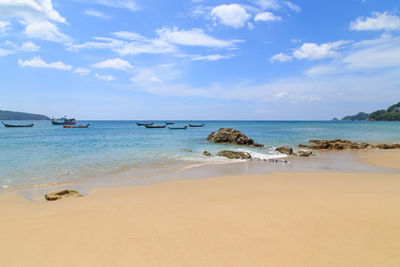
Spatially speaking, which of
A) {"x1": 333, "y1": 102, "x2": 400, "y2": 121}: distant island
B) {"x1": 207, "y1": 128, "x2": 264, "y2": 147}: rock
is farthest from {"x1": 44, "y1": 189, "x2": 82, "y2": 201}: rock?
{"x1": 333, "y1": 102, "x2": 400, "y2": 121}: distant island

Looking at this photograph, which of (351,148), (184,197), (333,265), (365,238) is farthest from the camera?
(351,148)

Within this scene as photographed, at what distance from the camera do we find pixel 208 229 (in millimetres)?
4293

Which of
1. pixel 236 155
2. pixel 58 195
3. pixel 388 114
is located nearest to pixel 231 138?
pixel 236 155

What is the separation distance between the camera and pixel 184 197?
22.0 ft

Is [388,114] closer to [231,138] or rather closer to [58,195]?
[231,138]

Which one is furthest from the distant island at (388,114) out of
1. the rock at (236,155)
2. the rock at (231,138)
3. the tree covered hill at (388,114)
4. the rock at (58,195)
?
the rock at (58,195)

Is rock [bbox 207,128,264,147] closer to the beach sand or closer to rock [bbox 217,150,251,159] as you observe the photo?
rock [bbox 217,150,251,159]

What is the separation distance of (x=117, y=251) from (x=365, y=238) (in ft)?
14.7

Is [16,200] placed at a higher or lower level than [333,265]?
lower

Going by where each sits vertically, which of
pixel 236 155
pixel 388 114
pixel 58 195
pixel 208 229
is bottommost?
pixel 236 155

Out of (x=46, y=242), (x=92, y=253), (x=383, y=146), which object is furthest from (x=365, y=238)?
(x=383, y=146)

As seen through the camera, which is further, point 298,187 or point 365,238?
point 298,187

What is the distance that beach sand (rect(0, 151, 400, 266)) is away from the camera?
132 inches

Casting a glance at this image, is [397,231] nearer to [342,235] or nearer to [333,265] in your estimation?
[342,235]
